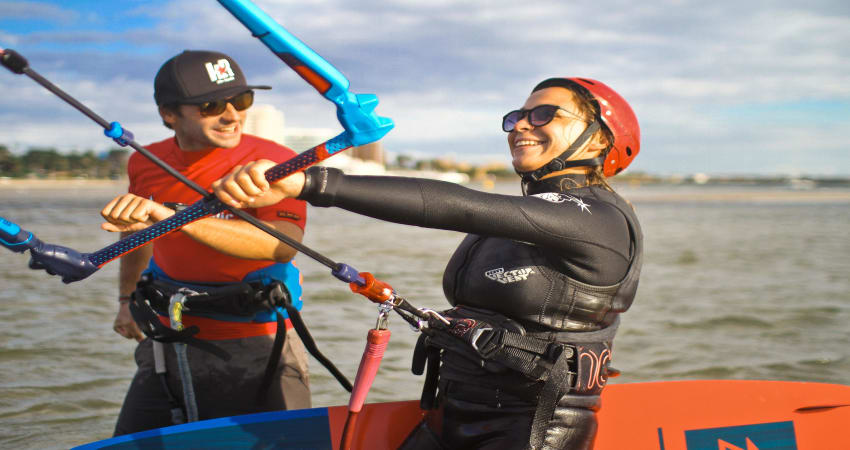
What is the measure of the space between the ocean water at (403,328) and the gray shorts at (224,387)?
7.16 feet

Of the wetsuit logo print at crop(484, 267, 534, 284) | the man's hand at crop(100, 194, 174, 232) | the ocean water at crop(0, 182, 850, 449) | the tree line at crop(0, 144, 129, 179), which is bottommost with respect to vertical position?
the ocean water at crop(0, 182, 850, 449)

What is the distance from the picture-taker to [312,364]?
758cm

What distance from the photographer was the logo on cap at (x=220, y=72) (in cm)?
360

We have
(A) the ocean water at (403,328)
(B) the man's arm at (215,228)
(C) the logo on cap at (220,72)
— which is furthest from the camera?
(A) the ocean water at (403,328)

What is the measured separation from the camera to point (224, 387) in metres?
3.70

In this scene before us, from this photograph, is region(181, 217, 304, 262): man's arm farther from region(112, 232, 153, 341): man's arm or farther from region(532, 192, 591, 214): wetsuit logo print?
region(532, 192, 591, 214): wetsuit logo print

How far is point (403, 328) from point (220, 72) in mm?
5941

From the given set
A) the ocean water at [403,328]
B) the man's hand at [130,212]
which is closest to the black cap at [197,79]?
the man's hand at [130,212]

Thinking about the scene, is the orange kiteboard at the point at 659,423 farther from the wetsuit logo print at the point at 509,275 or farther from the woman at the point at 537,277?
the wetsuit logo print at the point at 509,275

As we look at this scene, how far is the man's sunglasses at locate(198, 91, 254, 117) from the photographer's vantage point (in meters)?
3.57

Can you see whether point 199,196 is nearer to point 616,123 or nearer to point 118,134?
point 118,134

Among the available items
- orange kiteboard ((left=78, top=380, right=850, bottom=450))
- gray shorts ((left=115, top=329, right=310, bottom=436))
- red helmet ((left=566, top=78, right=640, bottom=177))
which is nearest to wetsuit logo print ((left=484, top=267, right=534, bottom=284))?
red helmet ((left=566, top=78, right=640, bottom=177))

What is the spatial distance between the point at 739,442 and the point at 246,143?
108 inches

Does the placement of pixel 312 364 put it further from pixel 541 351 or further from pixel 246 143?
pixel 541 351
